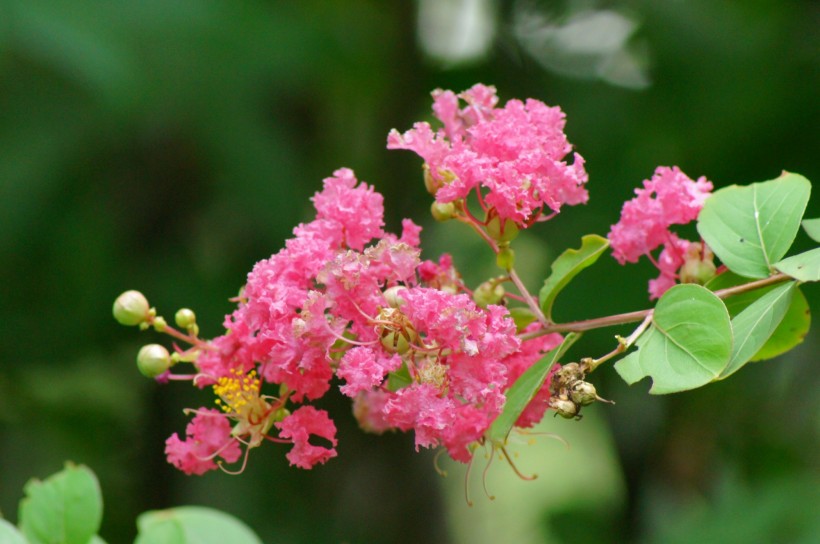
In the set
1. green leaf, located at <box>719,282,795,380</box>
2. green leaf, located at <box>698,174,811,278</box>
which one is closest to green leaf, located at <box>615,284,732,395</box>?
green leaf, located at <box>719,282,795,380</box>

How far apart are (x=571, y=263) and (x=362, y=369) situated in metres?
0.29

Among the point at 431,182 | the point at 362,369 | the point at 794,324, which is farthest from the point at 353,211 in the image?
the point at 794,324

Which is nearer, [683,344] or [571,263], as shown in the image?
[683,344]

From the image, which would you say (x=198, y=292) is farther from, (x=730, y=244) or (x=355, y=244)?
(x=730, y=244)

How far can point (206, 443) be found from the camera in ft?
3.77

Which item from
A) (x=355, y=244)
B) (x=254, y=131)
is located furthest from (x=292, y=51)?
(x=355, y=244)

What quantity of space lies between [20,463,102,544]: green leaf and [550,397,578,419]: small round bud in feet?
1.94

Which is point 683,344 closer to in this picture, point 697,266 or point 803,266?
point 803,266

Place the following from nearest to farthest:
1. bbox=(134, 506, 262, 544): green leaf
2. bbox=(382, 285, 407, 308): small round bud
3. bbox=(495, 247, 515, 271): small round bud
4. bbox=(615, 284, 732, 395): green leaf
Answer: bbox=(615, 284, 732, 395): green leaf, bbox=(382, 285, 407, 308): small round bud, bbox=(495, 247, 515, 271): small round bud, bbox=(134, 506, 262, 544): green leaf

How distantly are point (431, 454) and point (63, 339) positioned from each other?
1.21 m

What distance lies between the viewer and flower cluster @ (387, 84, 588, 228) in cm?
105

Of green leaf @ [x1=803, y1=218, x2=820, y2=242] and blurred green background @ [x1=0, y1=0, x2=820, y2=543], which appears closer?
green leaf @ [x1=803, y1=218, x2=820, y2=242]

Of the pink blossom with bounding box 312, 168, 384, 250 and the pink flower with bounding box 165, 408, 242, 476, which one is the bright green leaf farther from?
the pink flower with bounding box 165, 408, 242, 476

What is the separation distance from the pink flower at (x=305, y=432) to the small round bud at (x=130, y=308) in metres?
0.22
